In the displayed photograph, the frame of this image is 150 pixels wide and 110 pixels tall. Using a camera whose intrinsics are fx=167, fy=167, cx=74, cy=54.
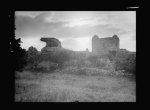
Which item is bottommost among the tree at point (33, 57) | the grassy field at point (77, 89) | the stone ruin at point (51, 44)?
the grassy field at point (77, 89)

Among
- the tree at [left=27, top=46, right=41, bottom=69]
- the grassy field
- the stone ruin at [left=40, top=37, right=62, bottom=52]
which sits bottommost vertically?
the grassy field

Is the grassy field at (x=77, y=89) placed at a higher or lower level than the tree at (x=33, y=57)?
lower

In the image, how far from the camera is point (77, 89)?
922 centimetres

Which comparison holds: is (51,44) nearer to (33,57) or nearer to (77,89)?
(33,57)

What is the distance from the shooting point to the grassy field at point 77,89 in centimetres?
728

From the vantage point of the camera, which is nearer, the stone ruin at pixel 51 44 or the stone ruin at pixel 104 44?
the stone ruin at pixel 51 44

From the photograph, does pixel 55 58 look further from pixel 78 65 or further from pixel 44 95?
pixel 44 95

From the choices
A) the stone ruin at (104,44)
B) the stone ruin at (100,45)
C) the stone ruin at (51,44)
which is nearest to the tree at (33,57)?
the stone ruin at (51,44)

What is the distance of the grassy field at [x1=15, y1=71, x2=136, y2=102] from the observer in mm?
7281

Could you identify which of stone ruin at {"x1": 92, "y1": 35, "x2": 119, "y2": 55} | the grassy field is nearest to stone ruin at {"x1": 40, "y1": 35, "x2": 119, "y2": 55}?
stone ruin at {"x1": 92, "y1": 35, "x2": 119, "y2": 55}

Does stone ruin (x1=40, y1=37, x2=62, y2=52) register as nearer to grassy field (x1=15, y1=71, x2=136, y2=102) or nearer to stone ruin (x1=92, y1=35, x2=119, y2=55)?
stone ruin (x1=92, y1=35, x2=119, y2=55)

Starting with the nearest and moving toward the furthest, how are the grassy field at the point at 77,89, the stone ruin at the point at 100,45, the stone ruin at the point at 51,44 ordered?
the grassy field at the point at 77,89 < the stone ruin at the point at 51,44 < the stone ruin at the point at 100,45

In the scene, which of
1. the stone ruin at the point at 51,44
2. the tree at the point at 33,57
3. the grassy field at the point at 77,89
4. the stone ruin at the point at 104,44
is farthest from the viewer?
the stone ruin at the point at 104,44

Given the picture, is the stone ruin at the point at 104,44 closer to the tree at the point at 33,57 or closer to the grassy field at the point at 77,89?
the tree at the point at 33,57
